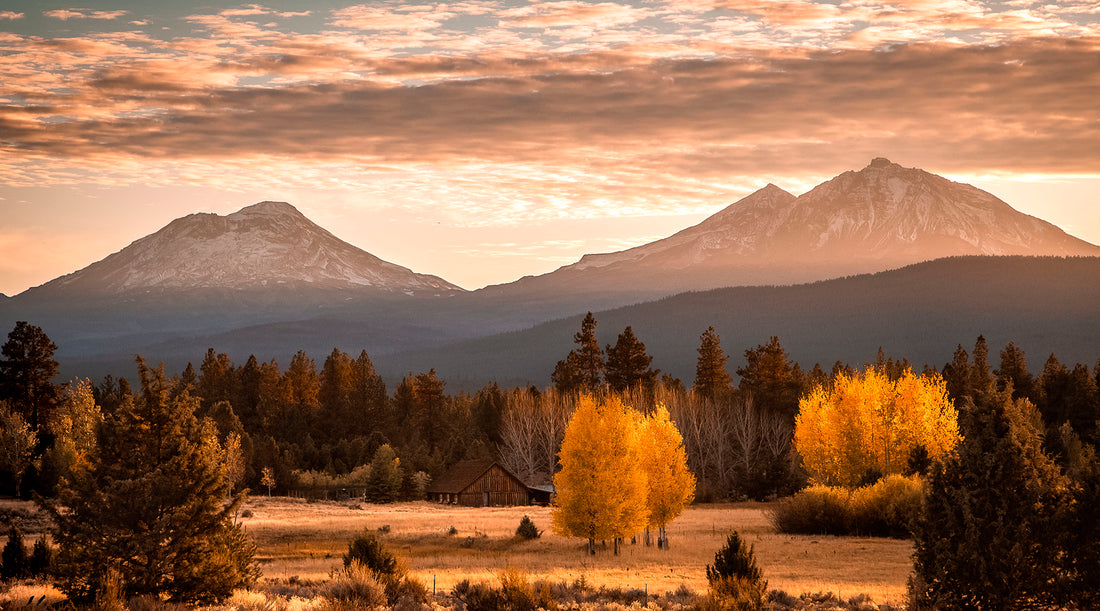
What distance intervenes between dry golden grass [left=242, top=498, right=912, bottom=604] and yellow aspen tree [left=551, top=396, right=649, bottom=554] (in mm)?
1374

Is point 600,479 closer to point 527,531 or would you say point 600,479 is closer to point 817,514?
point 527,531

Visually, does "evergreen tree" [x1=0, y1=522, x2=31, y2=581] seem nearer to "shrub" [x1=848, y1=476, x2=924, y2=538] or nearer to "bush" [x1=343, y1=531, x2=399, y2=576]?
"bush" [x1=343, y1=531, x2=399, y2=576]

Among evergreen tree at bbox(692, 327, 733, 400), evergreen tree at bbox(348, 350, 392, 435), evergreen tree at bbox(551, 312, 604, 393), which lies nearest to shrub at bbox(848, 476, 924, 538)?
evergreen tree at bbox(692, 327, 733, 400)

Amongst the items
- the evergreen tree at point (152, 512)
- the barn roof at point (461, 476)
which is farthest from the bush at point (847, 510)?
the barn roof at point (461, 476)

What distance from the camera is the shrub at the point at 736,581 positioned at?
25.6m

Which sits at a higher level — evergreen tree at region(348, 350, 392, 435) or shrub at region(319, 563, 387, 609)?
evergreen tree at region(348, 350, 392, 435)

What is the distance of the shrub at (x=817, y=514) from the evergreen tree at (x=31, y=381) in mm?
51080

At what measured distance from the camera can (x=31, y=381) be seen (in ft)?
244

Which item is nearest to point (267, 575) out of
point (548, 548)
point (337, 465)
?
point (548, 548)

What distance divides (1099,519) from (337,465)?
292 ft

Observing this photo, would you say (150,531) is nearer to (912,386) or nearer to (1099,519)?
(1099,519)

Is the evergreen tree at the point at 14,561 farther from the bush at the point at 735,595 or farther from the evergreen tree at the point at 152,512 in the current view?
the bush at the point at 735,595

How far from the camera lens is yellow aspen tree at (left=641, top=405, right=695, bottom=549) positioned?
171 feet

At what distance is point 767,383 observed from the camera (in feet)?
349
